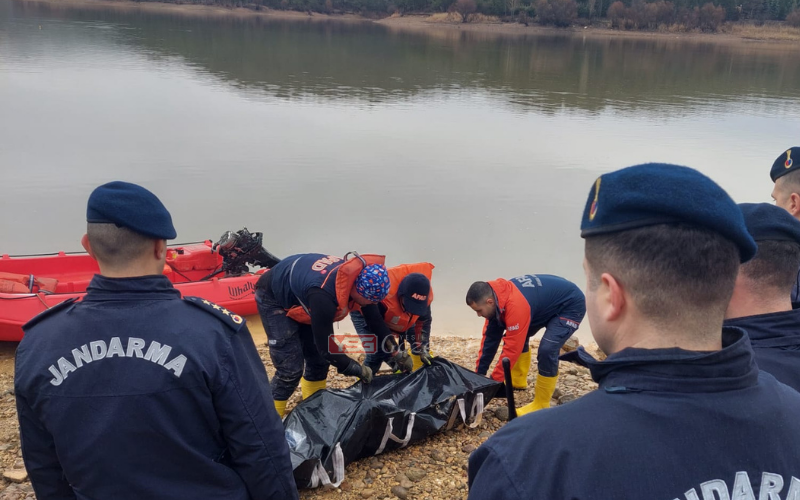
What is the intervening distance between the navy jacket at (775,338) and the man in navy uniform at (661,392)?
87cm

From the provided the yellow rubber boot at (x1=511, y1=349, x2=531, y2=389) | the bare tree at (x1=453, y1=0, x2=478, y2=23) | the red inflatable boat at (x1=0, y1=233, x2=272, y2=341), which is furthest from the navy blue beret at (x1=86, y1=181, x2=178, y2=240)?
the bare tree at (x1=453, y1=0, x2=478, y2=23)

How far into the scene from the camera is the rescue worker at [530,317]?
4637 millimetres

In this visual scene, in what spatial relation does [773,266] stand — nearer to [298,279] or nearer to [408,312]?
[298,279]

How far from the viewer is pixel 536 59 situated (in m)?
37.4

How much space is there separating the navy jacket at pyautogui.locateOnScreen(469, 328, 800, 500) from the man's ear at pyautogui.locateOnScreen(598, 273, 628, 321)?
3.5 inches

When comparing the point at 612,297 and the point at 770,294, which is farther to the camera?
the point at 770,294

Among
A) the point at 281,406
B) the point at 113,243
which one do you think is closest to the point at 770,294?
Result: the point at 113,243

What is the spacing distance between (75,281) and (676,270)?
23.8ft

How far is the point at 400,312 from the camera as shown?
195 inches

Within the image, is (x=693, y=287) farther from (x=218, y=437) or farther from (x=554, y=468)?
(x=218, y=437)

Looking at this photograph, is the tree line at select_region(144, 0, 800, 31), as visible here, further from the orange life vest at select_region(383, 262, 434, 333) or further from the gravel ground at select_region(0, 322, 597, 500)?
the gravel ground at select_region(0, 322, 597, 500)

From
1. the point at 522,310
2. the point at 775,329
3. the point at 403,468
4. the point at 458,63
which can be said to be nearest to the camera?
the point at 775,329

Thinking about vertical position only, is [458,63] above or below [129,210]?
above

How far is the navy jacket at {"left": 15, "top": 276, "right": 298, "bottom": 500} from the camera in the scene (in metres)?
1.85
